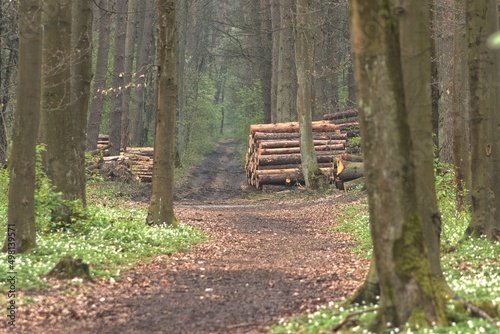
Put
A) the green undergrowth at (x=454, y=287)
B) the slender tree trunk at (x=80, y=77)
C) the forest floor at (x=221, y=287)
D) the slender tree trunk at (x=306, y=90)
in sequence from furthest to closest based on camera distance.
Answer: the slender tree trunk at (x=306, y=90), the slender tree trunk at (x=80, y=77), the forest floor at (x=221, y=287), the green undergrowth at (x=454, y=287)

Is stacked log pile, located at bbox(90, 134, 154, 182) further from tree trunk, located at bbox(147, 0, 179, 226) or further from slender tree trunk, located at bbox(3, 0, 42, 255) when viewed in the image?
slender tree trunk, located at bbox(3, 0, 42, 255)

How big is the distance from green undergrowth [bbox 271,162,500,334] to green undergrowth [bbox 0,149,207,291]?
3733 mm

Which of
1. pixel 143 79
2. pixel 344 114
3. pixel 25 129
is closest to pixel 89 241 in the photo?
pixel 25 129

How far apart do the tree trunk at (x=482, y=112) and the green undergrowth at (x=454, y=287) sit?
543 mm

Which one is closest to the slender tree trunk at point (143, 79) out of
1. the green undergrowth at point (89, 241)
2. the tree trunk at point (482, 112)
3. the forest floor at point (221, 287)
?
the forest floor at point (221, 287)

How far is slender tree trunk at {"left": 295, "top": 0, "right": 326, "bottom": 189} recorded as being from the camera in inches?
1008

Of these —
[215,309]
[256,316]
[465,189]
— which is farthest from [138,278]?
[465,189]

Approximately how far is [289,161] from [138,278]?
19.3m

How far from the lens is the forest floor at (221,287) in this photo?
24.5 feet

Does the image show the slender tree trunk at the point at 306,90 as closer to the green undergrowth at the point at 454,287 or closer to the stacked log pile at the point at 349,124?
the stacked log pile at the point at 349,124

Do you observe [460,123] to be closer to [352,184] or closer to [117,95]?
[352,184]

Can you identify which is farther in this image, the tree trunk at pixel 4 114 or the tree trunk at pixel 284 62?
the tree trunk at pixel 284 62

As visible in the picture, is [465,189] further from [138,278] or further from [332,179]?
[332,179]

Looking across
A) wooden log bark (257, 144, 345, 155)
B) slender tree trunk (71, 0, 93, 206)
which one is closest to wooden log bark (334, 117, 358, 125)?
wooden log bark (257, 144, 345, 155)
